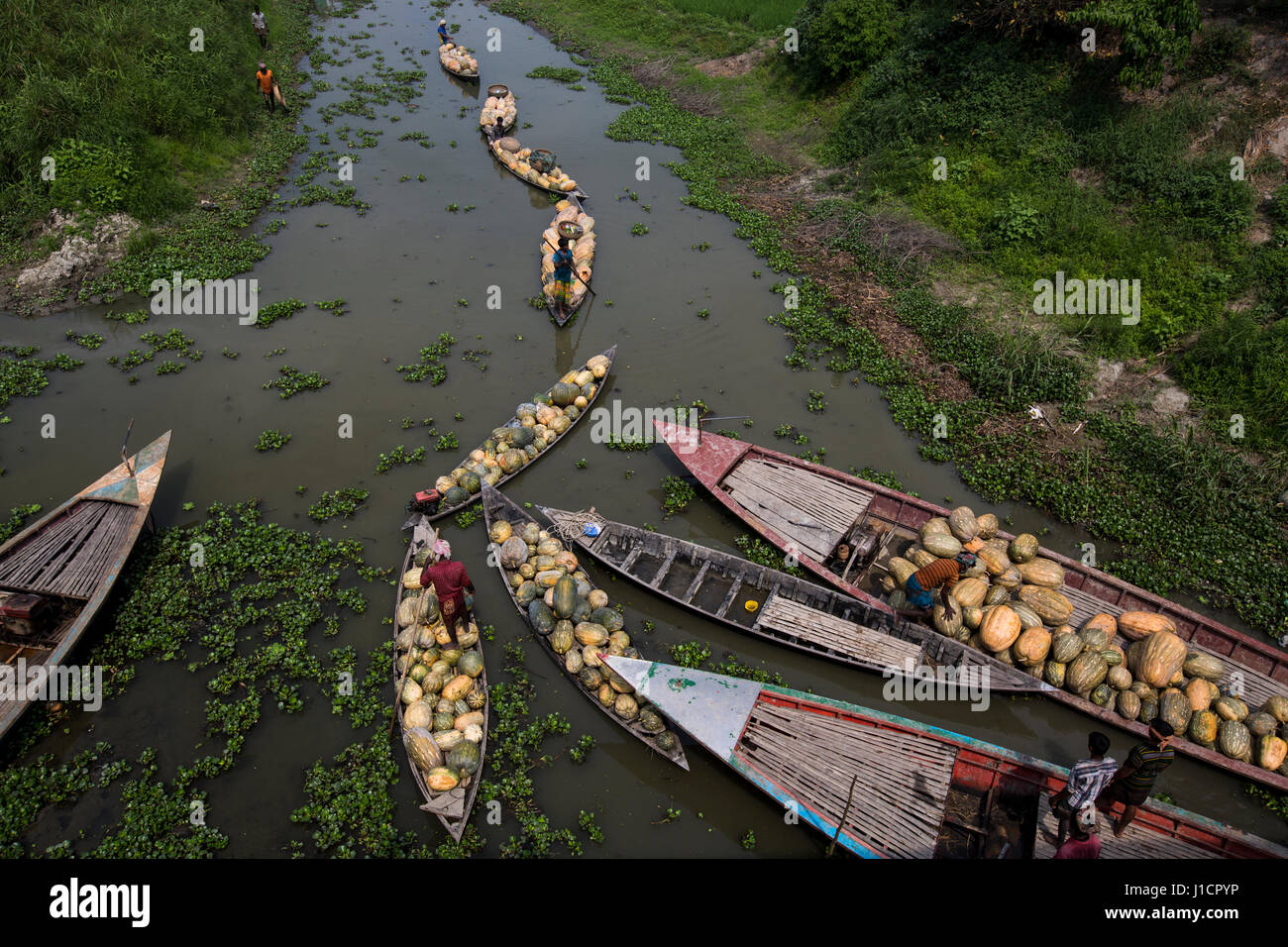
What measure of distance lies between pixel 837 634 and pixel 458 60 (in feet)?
94.7

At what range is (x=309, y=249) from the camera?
750 inches

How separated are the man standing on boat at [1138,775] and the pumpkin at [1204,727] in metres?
2.14

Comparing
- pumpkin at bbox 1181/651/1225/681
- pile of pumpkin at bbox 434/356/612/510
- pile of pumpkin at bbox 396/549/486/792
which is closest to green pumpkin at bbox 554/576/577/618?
pile of pumpkin at bbox 396/549/486/792

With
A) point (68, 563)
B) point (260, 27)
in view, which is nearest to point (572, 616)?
point (68, 563)

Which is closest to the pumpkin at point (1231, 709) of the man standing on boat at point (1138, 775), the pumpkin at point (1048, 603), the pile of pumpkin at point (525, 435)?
the pumpkin at point (1048, 603)

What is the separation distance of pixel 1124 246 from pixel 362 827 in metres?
20.0

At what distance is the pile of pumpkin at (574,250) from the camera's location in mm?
17359

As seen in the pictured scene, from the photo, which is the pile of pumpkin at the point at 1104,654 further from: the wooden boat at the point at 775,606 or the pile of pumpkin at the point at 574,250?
the pile of pumpkin at the point at 574,250

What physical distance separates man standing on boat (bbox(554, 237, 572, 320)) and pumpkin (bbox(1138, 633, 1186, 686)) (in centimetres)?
1318

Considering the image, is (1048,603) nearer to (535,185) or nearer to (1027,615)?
(1027,615)

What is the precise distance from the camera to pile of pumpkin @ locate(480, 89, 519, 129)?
2503cm

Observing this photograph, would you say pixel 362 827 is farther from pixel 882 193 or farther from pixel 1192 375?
pixel 882 193

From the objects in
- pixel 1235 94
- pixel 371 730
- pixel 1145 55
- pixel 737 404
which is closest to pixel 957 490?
pixel 737 404

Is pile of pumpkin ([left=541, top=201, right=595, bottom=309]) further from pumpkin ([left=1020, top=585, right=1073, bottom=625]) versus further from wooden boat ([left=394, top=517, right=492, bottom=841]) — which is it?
pumpkin ([left=1020, top=585, right=1073, bottom=625])
